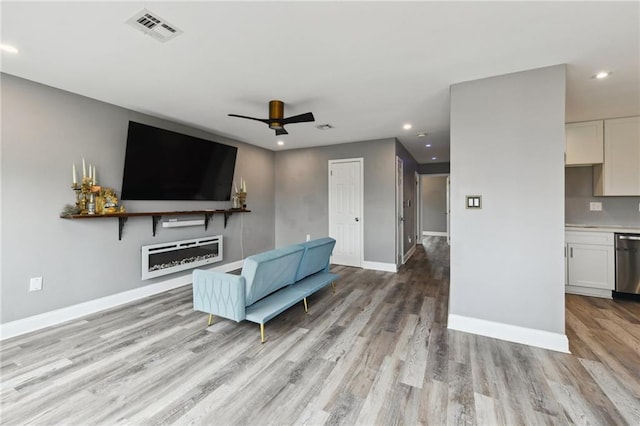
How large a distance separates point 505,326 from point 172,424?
9.20 feet

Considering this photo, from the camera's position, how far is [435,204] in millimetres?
10305

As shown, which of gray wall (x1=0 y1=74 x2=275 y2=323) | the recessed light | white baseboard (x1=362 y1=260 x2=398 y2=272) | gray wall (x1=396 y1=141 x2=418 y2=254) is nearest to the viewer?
the recessed light

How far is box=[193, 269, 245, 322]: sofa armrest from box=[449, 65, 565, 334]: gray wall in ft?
6.97

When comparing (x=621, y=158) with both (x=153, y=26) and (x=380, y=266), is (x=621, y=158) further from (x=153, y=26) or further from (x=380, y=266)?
(x=153, y=26)

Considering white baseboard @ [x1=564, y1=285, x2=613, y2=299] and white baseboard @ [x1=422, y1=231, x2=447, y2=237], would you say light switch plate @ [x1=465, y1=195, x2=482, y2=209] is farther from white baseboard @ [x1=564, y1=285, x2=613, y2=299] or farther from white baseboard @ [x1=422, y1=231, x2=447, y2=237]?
white baseboard @ [x1=422, y1=231, x2=447, y2=237]

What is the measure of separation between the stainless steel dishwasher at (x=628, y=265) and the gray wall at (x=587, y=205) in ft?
2.07

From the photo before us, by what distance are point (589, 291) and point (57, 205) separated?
263 inches

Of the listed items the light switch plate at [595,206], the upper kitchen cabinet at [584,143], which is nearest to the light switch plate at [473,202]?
the upper kitchen cabinet at [584,143]

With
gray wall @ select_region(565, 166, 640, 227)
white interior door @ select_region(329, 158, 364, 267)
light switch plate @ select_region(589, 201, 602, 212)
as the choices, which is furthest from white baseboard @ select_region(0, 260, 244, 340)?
light switch plate @ select_region(589, 201, 602, 212)

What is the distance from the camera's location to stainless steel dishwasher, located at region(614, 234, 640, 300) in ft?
11.2

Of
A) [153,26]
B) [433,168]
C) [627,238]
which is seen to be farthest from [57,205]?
[433,168]

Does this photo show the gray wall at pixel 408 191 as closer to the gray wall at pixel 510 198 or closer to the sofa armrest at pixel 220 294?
the gray wall at pixel 510 198

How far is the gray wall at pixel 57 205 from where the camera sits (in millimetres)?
2645

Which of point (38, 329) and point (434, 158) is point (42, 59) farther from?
point (434, 158)
